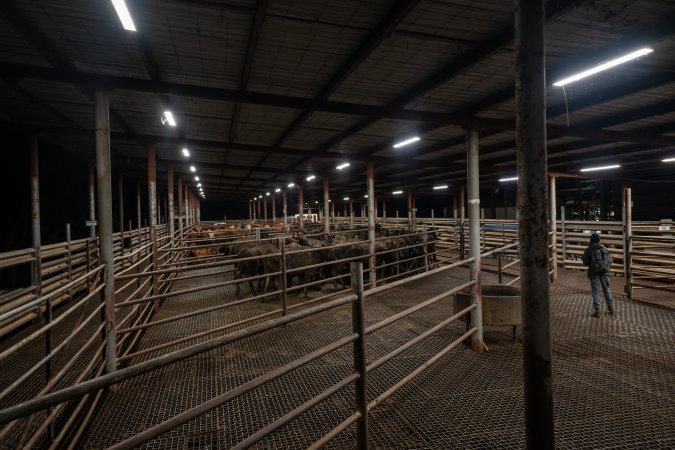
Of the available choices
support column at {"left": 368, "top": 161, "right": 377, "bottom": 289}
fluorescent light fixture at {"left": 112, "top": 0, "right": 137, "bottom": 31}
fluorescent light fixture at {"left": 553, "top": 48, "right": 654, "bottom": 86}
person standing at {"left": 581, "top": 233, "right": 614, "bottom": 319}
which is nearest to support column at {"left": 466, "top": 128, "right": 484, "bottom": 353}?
fluorescent light fixture at {"left": 553, "top": 48, "right": 654, "bottom": 86}

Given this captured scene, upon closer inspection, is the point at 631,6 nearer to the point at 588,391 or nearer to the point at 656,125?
the point at 588,391

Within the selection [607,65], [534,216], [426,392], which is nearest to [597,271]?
[607,65]

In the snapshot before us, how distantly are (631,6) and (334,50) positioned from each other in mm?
3240

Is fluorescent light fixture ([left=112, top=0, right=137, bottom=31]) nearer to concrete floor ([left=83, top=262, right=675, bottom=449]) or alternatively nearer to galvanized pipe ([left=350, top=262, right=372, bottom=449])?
galvanized pipe ([left=350, top=262, right=372, bottom=449])

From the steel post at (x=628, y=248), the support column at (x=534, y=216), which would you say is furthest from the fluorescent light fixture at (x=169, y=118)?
the steel post at (x=628, y=248)

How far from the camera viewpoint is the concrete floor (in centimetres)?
307

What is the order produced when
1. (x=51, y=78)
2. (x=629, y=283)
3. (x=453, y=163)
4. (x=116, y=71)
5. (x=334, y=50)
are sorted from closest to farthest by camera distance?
(x=334, y=50) < (x=51, y=78) < (x=116, y=71) < (x=629, y=283) < (x=453, y=163)

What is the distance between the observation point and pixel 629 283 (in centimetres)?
778

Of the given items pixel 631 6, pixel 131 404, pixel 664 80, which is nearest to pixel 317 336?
pixel 131 404

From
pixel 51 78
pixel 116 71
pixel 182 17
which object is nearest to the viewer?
pixel 182 17

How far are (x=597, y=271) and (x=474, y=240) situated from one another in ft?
9.63

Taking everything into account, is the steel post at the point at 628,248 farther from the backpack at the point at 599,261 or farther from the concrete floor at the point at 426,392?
the concrete floor at the point at 426,392

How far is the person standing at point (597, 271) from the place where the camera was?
6.53 meters

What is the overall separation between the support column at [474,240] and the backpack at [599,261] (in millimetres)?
2808
